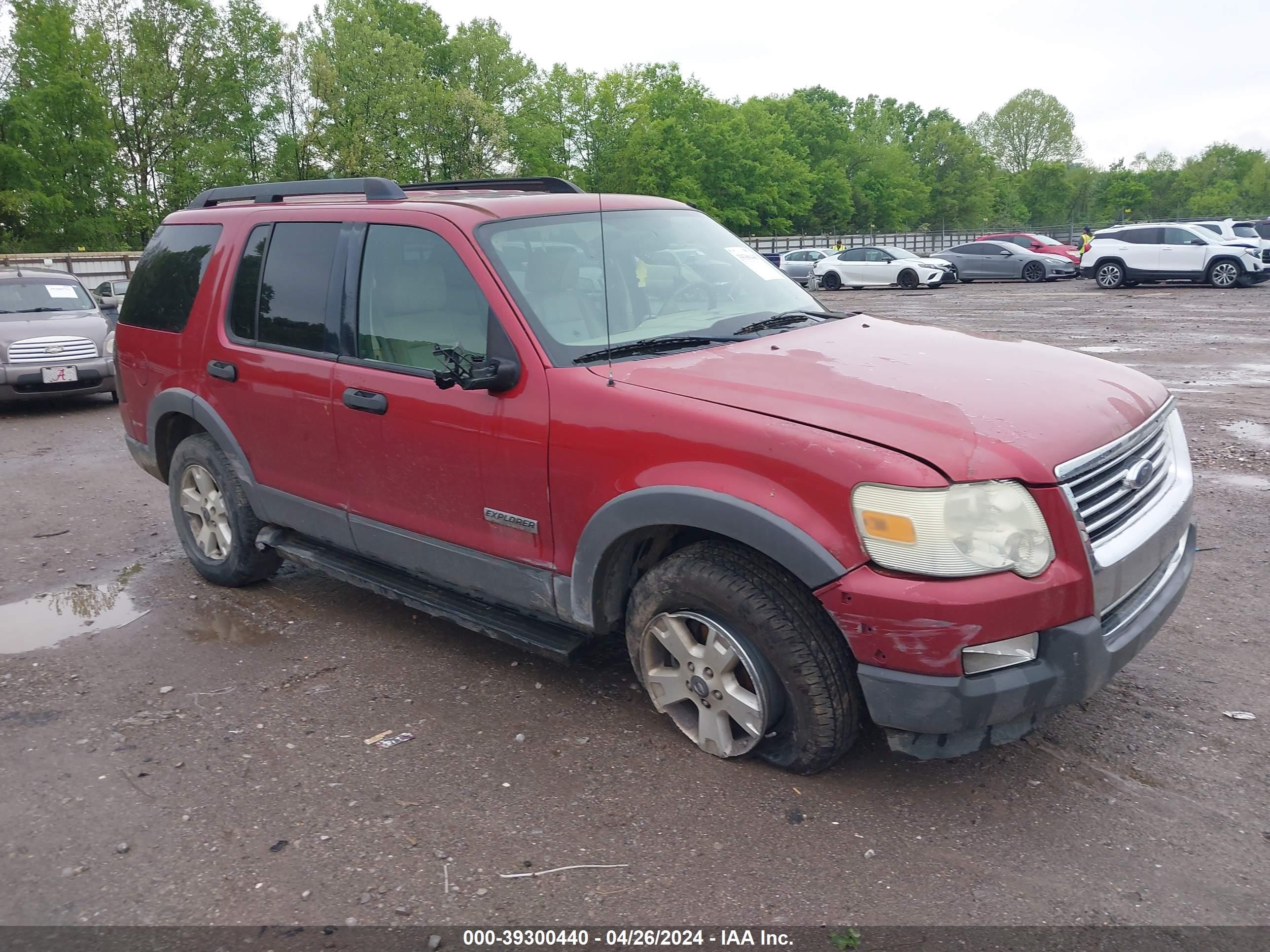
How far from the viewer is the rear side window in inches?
180

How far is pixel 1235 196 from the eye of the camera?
323ft

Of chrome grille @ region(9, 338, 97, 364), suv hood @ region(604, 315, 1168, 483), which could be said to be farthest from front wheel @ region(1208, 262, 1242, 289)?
suv hood @ region(604, 315, 1168, 483)

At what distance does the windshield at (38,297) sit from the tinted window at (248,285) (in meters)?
8.25

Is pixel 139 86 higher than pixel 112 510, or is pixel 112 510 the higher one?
pixel 139 86

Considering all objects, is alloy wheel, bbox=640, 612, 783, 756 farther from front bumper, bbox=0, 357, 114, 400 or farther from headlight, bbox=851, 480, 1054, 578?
front bumper, bbox=0, 357, 114, 400

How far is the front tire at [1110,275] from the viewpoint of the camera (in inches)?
1059

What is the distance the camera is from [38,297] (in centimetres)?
1214

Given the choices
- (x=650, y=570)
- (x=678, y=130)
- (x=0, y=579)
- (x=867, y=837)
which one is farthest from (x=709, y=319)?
(x=678, y=130)

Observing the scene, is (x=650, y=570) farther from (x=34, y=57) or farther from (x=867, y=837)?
A: (x=34, y=57)

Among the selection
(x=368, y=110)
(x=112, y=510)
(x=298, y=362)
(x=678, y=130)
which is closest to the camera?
(x=298, y=362)

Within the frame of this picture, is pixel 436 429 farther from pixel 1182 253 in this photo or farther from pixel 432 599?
pixel 1182 253

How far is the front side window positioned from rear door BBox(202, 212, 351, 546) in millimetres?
8203

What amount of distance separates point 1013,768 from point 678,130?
2585 inches

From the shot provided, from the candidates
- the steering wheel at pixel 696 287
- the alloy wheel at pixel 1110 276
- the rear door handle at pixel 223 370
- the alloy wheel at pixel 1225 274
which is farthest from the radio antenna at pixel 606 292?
the alloy wheel at pixel 1225 274
